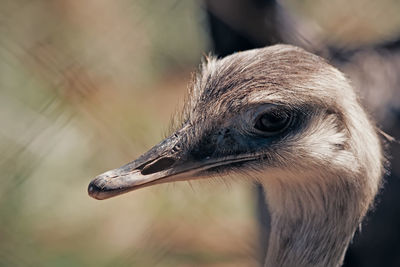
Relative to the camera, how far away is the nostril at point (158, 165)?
5.41ft

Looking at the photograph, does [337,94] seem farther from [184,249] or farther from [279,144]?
[184,249]

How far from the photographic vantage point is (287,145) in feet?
5.60

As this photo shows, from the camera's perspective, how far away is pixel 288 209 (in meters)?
1.85

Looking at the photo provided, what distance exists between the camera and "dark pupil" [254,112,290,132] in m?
1.66

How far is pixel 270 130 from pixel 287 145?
6cm

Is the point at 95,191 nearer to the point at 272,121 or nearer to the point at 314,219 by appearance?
the point at 272,121

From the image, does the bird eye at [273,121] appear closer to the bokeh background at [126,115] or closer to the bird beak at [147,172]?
the bird beak at [147,172]

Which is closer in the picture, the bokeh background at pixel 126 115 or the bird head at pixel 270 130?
the bird head at pixel 270 130

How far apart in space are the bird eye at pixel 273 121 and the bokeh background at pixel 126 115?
36.3 inches

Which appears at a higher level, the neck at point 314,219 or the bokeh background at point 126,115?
the bokeh background at point 126,115

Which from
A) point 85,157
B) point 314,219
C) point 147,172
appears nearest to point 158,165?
point 147,172

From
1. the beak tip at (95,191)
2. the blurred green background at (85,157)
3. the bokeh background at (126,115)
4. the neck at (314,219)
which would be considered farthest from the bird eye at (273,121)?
the blurred green background at (85,157)

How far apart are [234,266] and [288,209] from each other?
148 cm

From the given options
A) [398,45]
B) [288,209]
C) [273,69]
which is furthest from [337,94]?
[398,45]
